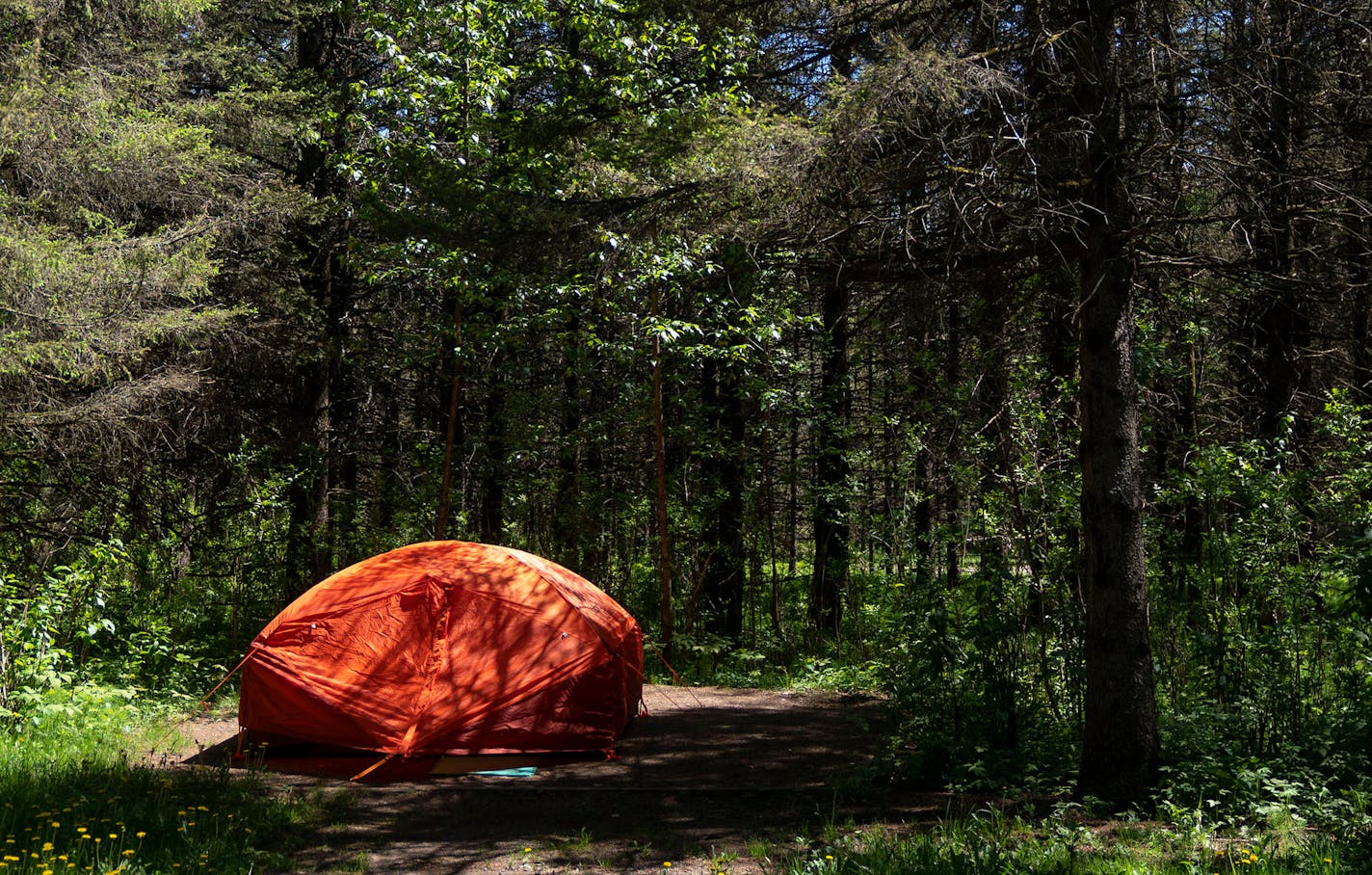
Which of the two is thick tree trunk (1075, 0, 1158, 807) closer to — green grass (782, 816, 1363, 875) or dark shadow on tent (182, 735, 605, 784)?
green grass (782, 816, 1363, 875)

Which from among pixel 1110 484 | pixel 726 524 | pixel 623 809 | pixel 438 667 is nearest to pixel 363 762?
pixel 438 667

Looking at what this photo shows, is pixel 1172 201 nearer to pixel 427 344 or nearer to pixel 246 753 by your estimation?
pixel 246 753

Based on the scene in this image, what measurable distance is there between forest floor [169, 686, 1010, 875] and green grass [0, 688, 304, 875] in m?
0.34

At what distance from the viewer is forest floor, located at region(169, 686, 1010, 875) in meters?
5.89

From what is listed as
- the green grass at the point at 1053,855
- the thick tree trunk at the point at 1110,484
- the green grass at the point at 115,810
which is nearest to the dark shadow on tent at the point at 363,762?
the green grass at the point at 115,810

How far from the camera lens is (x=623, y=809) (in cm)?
704

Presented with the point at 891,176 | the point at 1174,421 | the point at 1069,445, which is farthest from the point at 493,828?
the point at 1174,421

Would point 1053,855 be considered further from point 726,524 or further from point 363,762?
point 726,524

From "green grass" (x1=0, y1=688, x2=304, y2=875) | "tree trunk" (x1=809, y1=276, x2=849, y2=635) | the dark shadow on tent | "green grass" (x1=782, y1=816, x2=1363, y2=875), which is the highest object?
"tree trunk" (x1=809, y1=276, x2=849, y2=635)

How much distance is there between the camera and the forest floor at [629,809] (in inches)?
232

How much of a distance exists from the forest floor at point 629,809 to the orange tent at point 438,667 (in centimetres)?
41

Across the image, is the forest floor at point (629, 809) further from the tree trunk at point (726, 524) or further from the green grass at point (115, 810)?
the tree trunk at point (726, 524)

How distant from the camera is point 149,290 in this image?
9.61m

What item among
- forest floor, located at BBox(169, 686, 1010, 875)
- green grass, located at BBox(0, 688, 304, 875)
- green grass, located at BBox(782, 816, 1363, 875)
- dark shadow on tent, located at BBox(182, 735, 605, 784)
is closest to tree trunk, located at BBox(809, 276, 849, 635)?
forest floor, located at BBox(169, 686, 1010, 875)
